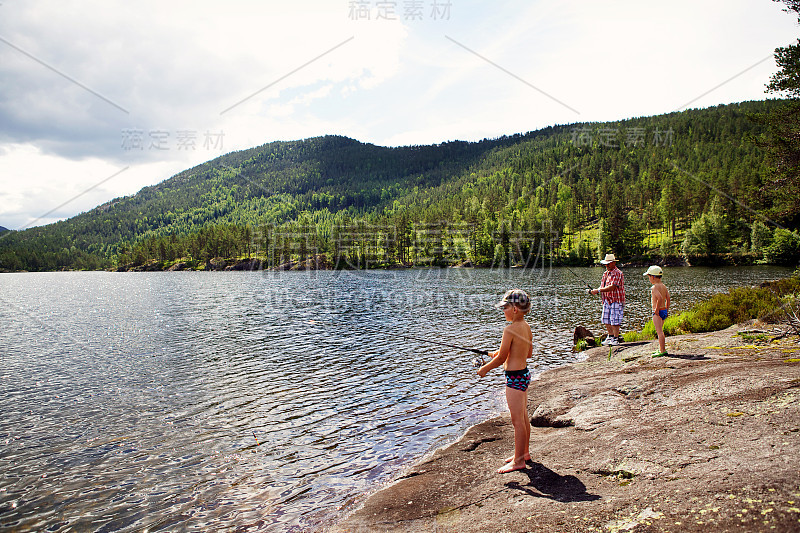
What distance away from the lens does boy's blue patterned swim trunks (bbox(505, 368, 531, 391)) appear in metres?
8.32

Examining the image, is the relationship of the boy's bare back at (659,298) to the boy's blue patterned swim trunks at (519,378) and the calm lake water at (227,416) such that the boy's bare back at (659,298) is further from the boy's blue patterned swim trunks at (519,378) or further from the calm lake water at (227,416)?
the boy's blue patterned swim trunks at (519,378)

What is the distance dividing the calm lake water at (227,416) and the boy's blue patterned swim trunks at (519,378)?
4.32 m

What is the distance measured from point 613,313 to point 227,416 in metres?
17.1

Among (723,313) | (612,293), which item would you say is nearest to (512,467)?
(612,293)

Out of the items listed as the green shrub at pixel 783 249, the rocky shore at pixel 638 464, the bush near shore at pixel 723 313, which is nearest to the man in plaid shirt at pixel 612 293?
the bush near shore at pixel 723 313

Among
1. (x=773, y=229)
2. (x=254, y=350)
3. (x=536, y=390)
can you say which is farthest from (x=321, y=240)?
(x=536, y=390)

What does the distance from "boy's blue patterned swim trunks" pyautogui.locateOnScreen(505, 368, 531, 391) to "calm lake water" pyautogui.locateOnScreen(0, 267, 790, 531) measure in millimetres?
4324

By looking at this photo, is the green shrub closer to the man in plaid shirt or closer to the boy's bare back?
the man in plaid shirt

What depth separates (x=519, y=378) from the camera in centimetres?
835

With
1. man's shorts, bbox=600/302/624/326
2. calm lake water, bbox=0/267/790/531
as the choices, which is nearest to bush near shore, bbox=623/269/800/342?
man's shorts, bbox=600/302/624/326

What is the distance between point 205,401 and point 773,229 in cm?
11867

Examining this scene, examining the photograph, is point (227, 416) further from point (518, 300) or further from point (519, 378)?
point (518, 300)

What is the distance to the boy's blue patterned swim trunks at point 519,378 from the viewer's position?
832cm

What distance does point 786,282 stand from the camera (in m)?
25.1
